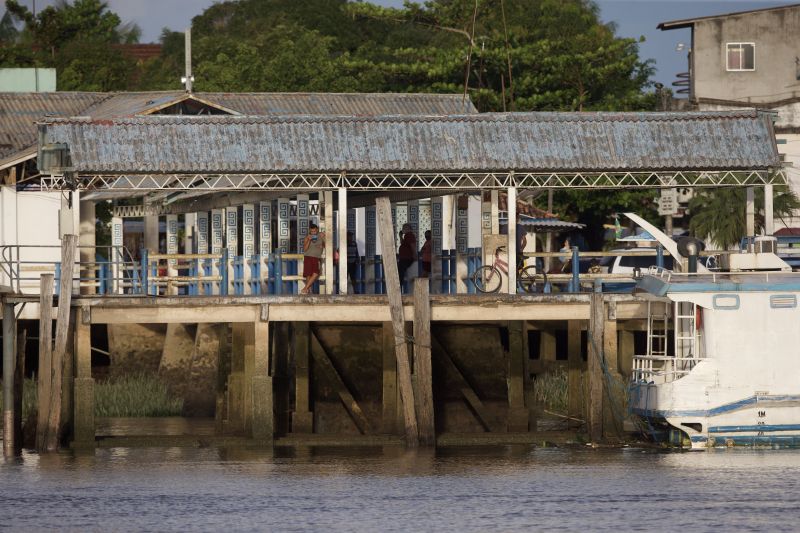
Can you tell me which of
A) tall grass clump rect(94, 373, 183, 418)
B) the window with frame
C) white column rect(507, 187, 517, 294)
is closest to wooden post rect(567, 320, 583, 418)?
white column rect(507, 187, 517, 294)

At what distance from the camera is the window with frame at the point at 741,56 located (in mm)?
55781

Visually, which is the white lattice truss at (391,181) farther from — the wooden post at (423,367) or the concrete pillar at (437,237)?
the wooden post at (423,367)

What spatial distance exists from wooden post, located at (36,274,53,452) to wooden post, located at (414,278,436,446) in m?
6.23

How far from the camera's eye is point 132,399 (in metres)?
Answer: 37.1

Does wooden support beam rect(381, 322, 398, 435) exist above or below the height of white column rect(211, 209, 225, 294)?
below

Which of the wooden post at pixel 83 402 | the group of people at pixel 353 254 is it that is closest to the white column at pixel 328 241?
the group of people at pixel 353 254

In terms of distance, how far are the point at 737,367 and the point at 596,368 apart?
2512 millimetres

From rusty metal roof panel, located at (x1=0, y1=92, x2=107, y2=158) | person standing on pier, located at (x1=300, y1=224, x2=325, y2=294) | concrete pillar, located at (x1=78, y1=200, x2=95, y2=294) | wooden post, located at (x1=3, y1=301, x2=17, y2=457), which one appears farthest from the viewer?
rusty metal roof panel, located at (x1=0, y1=92, x2=107, y2=158)

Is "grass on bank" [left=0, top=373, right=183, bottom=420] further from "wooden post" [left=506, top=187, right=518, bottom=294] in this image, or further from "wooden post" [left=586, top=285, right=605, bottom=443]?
"wooden post" [left=586, top=285, right=605, bottom=443]

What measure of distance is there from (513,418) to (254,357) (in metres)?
5.21

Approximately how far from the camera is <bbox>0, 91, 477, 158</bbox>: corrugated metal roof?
40688 mm

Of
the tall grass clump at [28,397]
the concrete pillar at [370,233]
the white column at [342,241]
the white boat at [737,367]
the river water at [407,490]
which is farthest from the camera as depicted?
the concrete pillar at [370,233]

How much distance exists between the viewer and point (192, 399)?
37.7m

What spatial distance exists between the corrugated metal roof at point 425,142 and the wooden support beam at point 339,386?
3.70 metres
